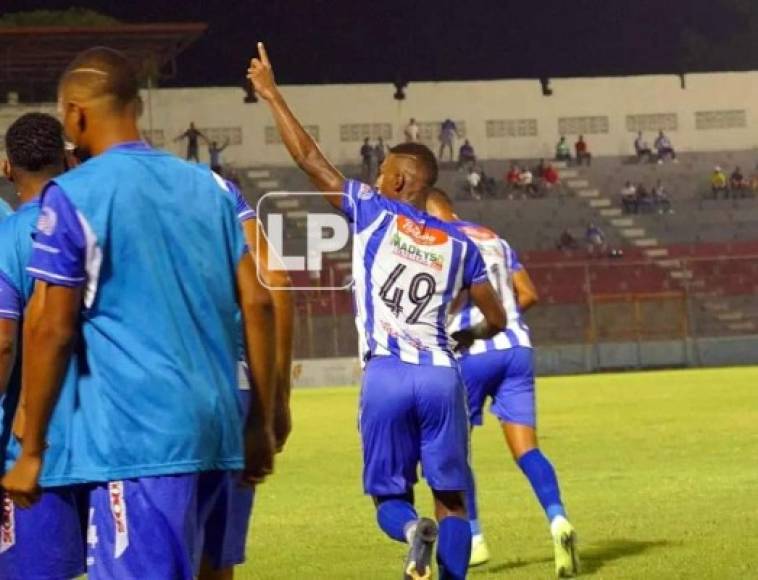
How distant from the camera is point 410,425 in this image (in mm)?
7090

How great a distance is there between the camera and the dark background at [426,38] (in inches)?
2279

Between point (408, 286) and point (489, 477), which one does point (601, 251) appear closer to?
point (489, 477)

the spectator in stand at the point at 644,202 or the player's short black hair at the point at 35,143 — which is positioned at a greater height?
the player's short black hair at the point at 35,143

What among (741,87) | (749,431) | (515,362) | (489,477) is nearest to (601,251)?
(741,87)

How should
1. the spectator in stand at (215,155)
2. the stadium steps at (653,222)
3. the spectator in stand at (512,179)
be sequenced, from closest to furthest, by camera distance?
the spectator in stand at (215,155) < the stadium steps at (653,222) < the spectator in stand at (512,179)

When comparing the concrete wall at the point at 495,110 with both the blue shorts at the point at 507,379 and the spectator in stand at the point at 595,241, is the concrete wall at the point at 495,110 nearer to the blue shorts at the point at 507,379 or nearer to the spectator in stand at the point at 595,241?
the spectator in stand at the point at 595,241

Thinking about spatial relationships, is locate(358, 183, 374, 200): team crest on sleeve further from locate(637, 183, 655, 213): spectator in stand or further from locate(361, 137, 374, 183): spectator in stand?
locate(637, 183, 655, 213): spectator in stand

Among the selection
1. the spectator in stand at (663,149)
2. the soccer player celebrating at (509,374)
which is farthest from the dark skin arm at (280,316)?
the spectator in stand at (663,149)

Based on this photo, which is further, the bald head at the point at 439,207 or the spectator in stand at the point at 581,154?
the spectator in stand at the point at 581,154

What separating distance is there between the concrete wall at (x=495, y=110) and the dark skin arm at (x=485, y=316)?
42599 millimetres

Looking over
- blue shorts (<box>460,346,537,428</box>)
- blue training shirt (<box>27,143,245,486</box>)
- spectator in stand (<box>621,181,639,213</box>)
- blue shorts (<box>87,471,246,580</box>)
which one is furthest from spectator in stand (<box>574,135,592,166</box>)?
blue shorts (<box>87,471,246,580</box>)

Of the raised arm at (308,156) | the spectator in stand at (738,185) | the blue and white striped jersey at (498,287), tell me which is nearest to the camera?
the raised arm at (308,156)

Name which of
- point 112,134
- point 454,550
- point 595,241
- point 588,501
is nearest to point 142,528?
point 112,134

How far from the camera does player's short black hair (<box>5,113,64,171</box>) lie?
503 centimetres
